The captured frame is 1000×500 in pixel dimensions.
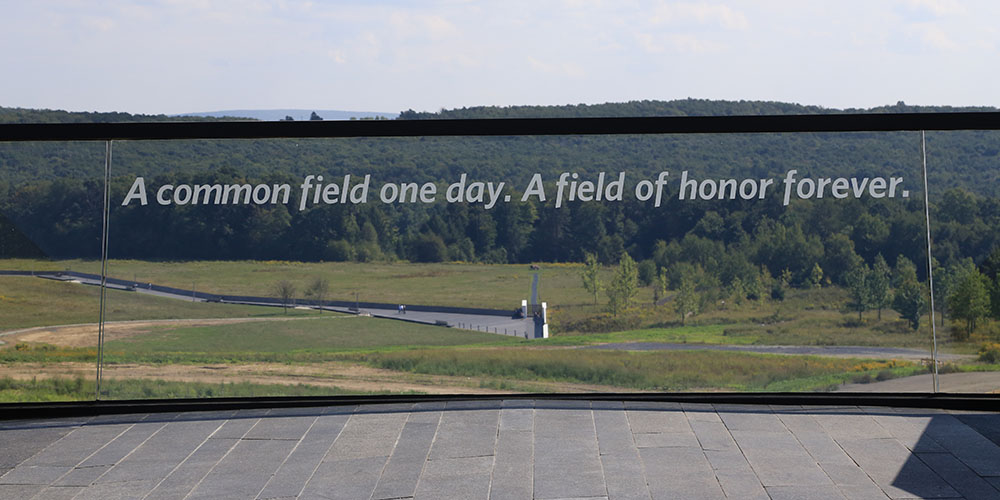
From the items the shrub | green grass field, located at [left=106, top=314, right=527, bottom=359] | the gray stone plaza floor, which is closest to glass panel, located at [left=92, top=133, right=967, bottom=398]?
green grass field, located at [left=106, top=314, right=527, bottom=359]

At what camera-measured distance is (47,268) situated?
4492mm

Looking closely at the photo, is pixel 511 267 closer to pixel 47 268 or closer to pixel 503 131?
pixel 503 131

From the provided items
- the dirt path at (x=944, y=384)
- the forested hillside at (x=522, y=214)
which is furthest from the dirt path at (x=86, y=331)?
the dirt path at (x=944, y=384)

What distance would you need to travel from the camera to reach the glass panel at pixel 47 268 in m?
→ 4.36

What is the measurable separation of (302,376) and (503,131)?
169 cm

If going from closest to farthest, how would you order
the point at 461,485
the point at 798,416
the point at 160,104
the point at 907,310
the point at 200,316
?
the point at 461,485 < the point at 798,416 < the point at 907,310 < the point at 200,316 < the point at 160,104

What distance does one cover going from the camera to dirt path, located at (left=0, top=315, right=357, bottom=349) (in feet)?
14.6

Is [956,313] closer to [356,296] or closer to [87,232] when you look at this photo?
[356,296]

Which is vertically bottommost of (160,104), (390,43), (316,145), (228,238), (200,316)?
(200,316)

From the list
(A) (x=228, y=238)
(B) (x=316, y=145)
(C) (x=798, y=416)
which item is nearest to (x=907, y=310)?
(C) (x=798, y=416)

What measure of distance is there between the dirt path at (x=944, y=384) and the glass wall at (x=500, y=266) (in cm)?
8

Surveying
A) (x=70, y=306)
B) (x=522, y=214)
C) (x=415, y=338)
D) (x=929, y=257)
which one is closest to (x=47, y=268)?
(x=70, y=306)

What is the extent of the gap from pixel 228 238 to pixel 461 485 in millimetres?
2390

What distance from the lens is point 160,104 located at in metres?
23.4
